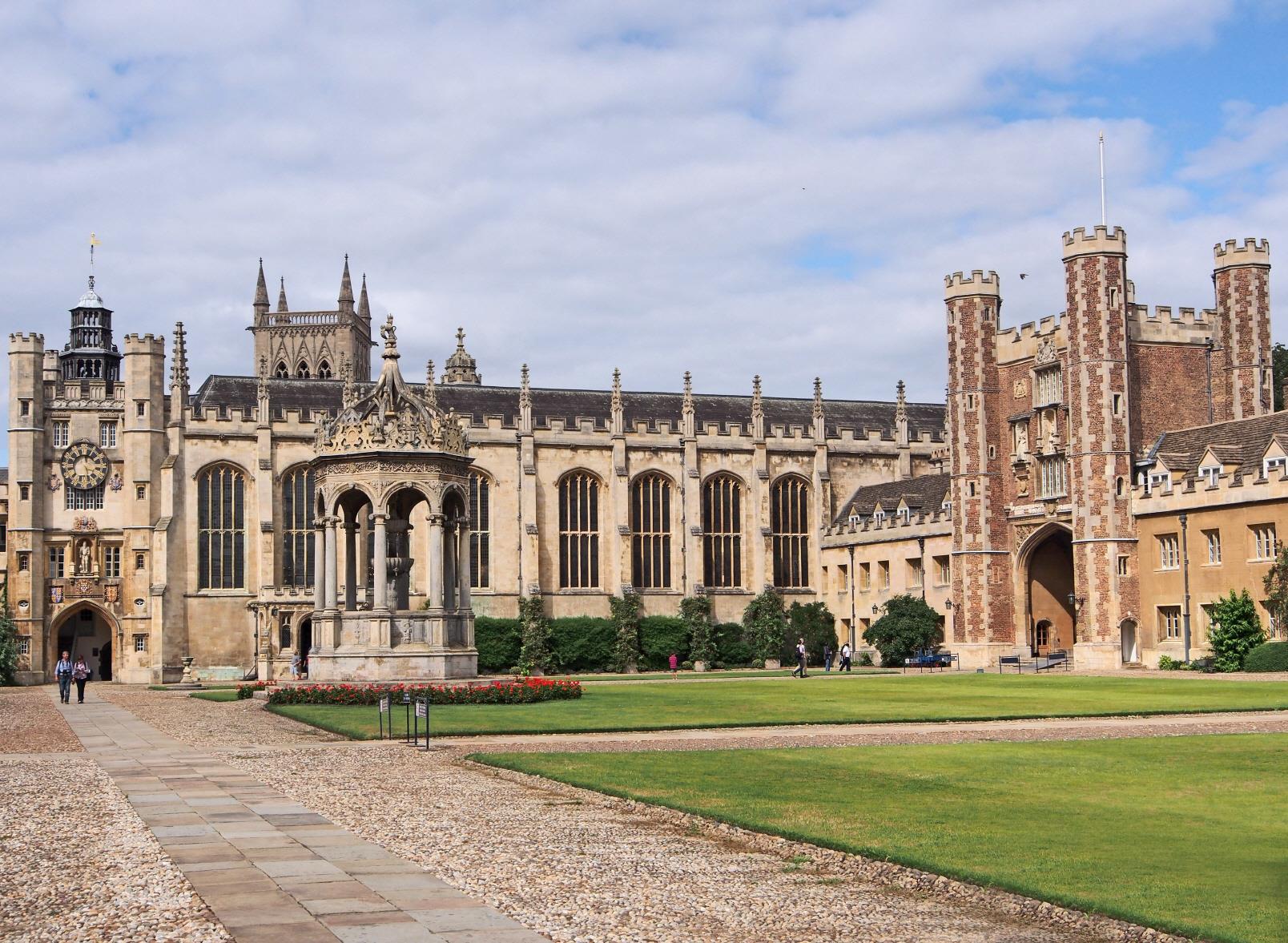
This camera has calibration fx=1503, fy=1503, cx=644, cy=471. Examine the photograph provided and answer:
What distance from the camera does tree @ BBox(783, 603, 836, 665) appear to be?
234 feet

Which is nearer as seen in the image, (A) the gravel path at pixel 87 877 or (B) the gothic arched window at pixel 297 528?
(A) the gravel path at pixel 87 877

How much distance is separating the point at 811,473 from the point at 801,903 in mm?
65376

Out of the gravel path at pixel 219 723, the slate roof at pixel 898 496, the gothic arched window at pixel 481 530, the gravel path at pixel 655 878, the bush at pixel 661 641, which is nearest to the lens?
the gravel path at pixel 655 878

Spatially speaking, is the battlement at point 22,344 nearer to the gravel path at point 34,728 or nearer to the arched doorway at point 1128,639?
the gravel path at point 34,728

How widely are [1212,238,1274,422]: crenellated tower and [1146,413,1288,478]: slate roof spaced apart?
10.4 ft

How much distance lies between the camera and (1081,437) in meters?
57.0

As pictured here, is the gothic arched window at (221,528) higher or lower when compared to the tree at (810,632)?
higher

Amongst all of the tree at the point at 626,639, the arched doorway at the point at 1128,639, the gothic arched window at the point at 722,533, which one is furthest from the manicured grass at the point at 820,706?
the gothic arched window at the point at 722,533

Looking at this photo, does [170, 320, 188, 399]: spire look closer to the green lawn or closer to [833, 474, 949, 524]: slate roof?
[833, 474, 949, 524]: slate roof

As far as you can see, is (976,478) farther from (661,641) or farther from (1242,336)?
(661,641)

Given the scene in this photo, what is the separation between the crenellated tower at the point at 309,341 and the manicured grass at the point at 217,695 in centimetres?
4823

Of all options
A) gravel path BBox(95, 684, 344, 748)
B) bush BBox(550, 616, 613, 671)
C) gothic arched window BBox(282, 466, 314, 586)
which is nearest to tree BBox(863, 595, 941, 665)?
bush BBox(550, 616, 613, 671)

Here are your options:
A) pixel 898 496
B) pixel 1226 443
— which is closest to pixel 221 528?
pixel 898 496

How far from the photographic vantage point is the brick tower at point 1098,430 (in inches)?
2197
